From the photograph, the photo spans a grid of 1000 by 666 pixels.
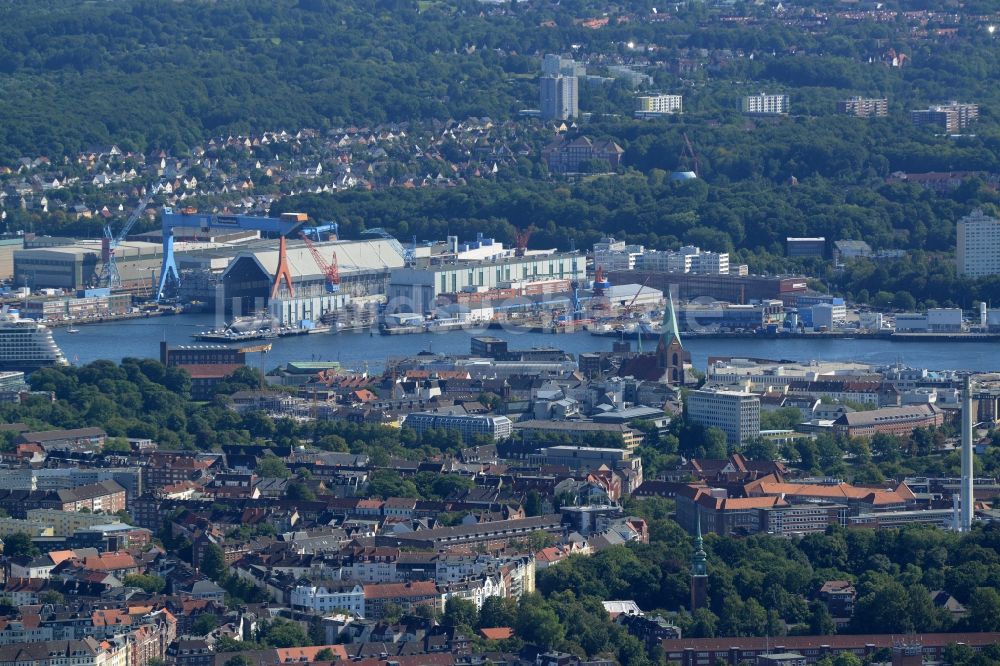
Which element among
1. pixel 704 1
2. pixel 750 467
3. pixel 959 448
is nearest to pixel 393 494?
pixel 750 467

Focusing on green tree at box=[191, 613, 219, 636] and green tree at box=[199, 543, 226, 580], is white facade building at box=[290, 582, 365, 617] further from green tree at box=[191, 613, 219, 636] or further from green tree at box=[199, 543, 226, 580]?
green tree at box=[199, 543, 226, 580]

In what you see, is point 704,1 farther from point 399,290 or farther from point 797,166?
point 399,290

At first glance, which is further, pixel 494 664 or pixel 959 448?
pixel 959 448

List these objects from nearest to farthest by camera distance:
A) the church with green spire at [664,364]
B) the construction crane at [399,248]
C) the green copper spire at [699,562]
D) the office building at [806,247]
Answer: the green copper spire at [699,562] < the church with green spire at [664,364] < the construction crane at [399,248] < the office building at [806,247]

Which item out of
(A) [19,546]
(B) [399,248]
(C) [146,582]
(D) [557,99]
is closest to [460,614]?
(C) [146,582]

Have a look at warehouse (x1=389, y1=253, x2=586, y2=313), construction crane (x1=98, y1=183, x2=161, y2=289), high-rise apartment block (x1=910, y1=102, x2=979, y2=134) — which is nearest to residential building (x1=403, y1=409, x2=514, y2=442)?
warehouse (x1=389, y1=253, x2=586, y2=313)

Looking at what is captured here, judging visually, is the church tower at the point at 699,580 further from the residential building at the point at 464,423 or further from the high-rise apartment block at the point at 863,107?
the high-rise apartment block at the point at 863,107

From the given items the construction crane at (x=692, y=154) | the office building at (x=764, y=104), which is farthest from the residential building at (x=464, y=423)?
the office building at (x=764, y=104)
